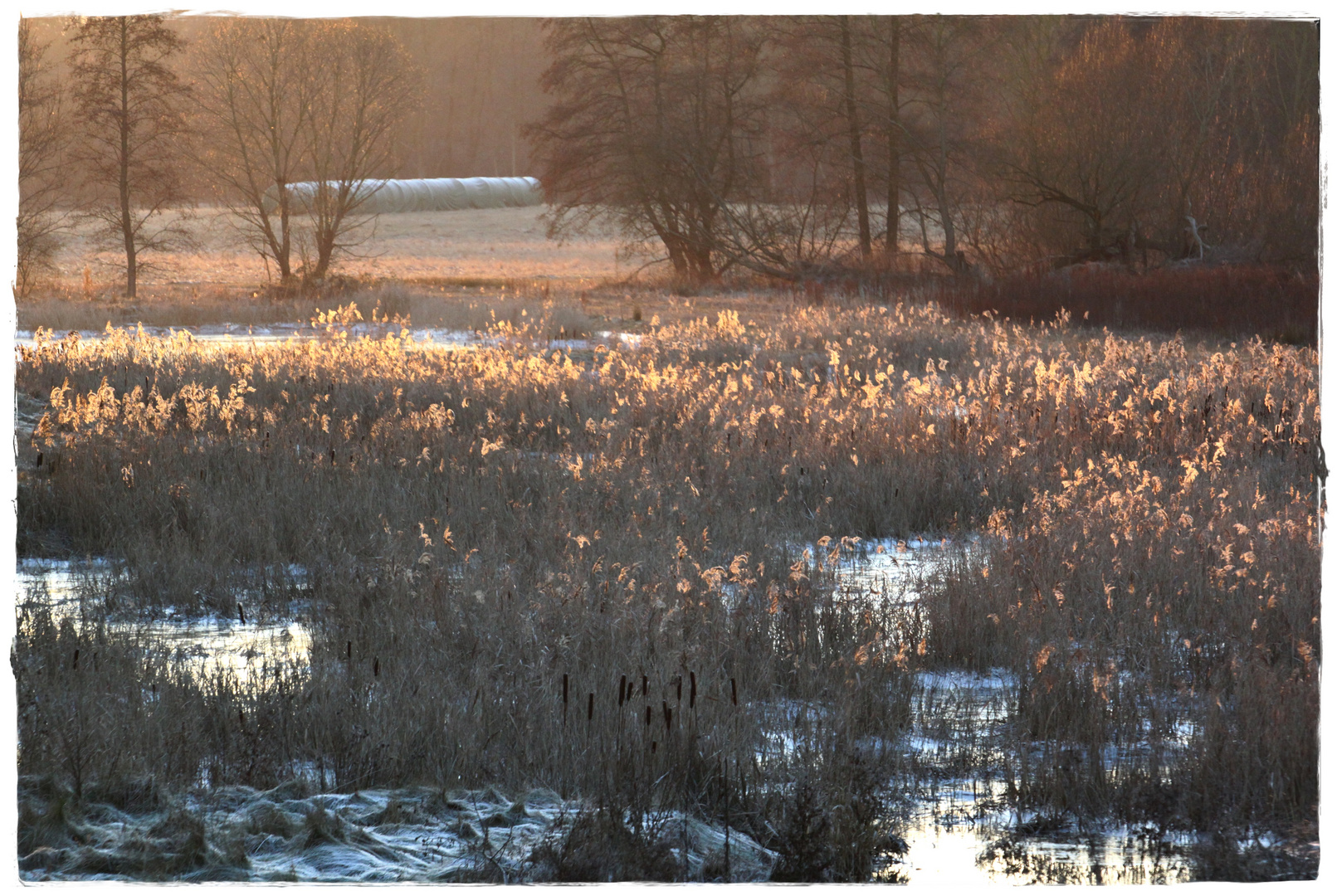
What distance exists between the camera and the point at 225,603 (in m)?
4.34

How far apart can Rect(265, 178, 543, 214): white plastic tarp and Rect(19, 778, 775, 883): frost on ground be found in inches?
1874

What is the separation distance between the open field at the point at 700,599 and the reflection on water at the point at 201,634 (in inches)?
4.2

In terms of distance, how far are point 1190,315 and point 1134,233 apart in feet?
21.2

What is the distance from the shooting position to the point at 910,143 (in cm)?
2247

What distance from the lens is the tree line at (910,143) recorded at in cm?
1548

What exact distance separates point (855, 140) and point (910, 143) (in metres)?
1.16

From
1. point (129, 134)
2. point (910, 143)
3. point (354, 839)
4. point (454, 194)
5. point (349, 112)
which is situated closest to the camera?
point (354, 839)

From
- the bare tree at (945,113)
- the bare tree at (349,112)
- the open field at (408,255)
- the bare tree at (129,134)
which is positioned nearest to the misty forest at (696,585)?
the bare tree at (129,134)

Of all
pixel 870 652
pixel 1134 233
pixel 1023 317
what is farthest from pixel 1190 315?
pixel 870 652

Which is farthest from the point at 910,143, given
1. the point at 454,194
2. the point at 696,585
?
the point at 454,194

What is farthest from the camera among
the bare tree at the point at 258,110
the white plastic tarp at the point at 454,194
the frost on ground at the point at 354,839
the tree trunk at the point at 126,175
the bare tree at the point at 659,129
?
the white plastic tarp at the point at 454,194

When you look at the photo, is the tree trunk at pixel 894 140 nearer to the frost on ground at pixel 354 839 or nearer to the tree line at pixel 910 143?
the tree line at pixel 910 143

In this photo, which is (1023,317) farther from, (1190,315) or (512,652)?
(512,652)

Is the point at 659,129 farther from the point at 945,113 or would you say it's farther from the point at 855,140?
the point at 945,113
